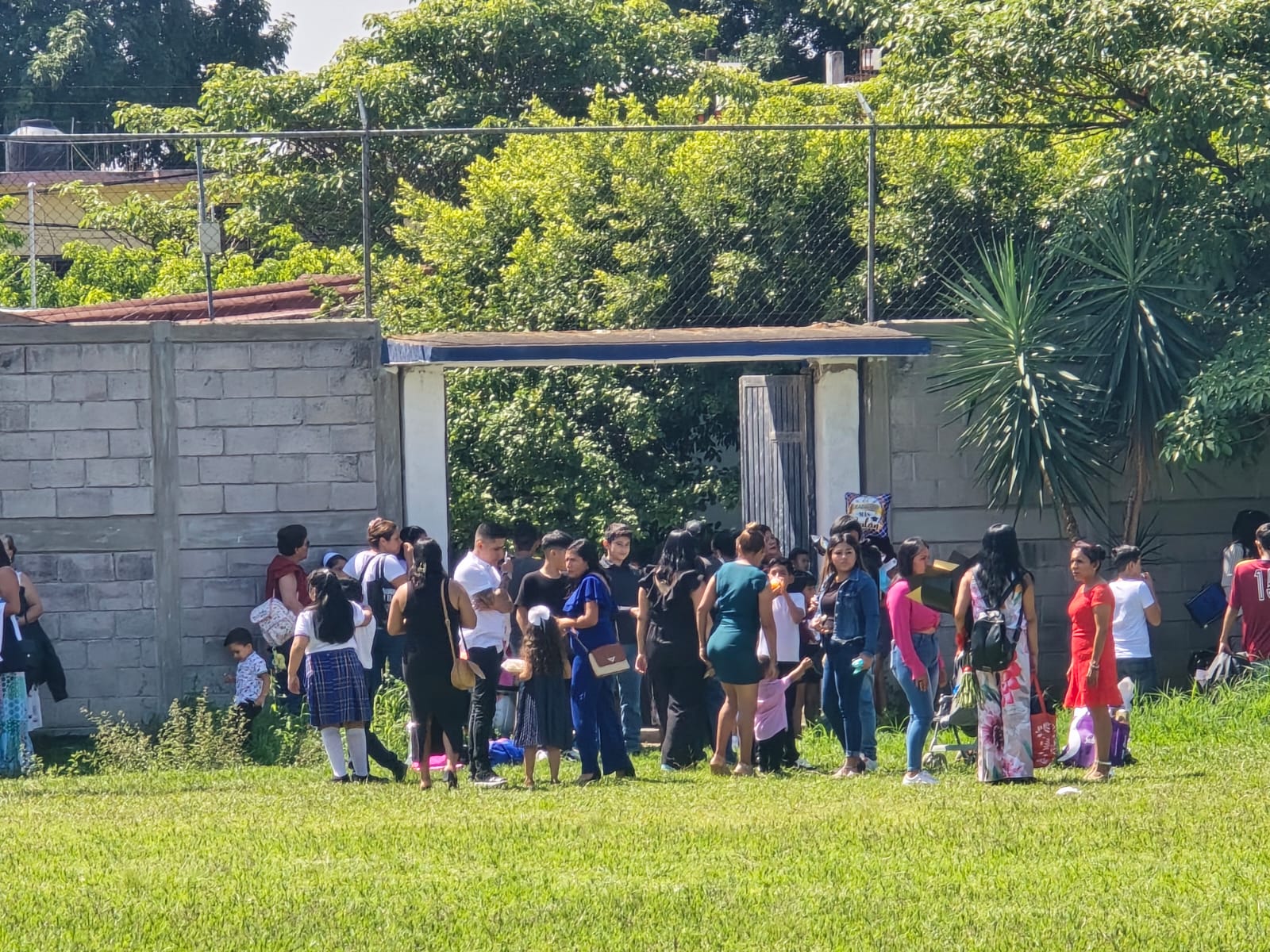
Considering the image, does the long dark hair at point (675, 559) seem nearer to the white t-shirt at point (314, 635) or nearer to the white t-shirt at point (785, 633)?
the white t-shirt at point (785, 633)

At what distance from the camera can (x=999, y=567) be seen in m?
9.65

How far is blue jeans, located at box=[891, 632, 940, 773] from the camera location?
10102 millimetres

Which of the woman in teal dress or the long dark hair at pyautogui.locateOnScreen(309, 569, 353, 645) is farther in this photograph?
the woman in teal dress

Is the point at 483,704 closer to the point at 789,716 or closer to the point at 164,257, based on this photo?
the point at 789,716

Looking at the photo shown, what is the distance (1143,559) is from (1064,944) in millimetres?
7896

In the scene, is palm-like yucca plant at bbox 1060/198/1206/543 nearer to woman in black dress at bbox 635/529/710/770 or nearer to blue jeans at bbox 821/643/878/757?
blue jeans at bbox 821/643/878/757

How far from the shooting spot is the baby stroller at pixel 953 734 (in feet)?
34.4

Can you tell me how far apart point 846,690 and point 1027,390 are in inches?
129

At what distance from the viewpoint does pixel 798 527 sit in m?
14.0

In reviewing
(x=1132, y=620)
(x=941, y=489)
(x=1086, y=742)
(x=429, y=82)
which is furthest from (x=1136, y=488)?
(x=429, y=82)

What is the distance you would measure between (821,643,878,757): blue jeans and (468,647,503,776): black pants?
1.95 meters

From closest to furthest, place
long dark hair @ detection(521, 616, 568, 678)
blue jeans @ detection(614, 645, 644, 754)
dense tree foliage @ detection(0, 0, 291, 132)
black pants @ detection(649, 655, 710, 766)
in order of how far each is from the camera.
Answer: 1. long dark hair @ detection(521, 616, 568, 678)
2. black pants @ detection(649, 655, 710, 766)
3. blue jeans @ detection(614, 645, 644, 754)
4. dense tree foliage @ detection(0, 0, 291, 132)

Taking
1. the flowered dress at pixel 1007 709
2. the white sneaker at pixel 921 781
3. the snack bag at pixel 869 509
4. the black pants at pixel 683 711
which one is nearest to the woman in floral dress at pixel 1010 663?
the flowered dress at pixel 1007 709

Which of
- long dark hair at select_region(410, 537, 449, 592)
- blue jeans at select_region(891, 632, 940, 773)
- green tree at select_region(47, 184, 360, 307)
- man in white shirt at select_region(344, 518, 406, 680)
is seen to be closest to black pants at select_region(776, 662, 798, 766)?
blue jeans at select_region(891, 632, 940, 773)
